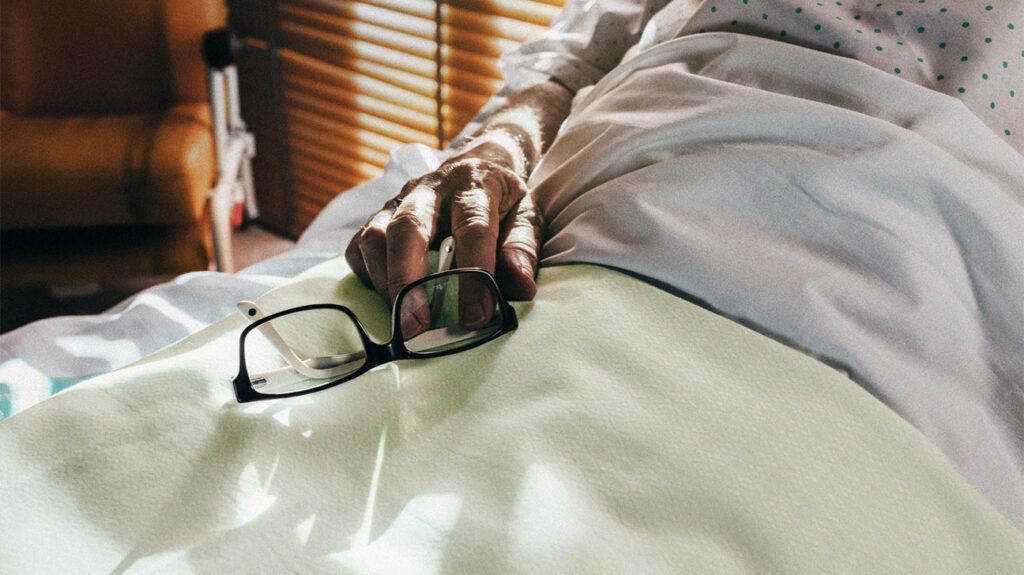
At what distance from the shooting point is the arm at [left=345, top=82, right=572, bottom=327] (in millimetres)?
708

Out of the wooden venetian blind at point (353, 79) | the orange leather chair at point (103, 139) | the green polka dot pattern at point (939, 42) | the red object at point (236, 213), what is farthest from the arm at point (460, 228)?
the red object at point (236, 213)

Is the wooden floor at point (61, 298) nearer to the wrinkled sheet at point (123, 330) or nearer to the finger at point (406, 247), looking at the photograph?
the wrinkled sheet at point (123, 330)

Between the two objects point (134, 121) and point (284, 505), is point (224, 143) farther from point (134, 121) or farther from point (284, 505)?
point (284, 505)

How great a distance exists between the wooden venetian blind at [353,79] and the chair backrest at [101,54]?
0.29 metres

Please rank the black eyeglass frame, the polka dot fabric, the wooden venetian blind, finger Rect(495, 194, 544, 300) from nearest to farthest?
the black eyeglass frame
finger Rect(495, 194, 544, 300)
the polka dot fabric
the wooden venetian blind

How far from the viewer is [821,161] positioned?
703 mm

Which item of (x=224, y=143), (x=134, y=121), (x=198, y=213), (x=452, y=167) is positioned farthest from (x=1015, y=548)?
(x=134, y=121)

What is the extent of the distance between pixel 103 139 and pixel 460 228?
1.56 meters

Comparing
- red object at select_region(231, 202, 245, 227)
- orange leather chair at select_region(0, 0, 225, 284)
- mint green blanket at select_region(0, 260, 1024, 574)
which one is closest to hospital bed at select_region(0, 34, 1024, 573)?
mint green blanket at select_region(0, 260, 1024, 574)

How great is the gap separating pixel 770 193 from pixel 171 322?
2.18 ft

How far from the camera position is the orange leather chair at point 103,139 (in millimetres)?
1861

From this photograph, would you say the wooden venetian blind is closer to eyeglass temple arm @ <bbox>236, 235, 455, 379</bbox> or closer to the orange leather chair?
the orange leather chair

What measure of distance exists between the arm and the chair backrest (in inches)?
60.1

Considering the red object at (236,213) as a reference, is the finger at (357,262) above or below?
above
